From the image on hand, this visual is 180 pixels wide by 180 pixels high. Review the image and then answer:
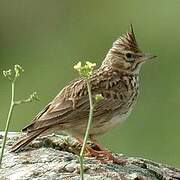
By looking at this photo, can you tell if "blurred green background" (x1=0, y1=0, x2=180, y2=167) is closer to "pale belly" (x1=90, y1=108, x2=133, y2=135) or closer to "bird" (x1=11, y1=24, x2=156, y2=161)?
"bird" (x1=11, y1=24, x2=156, y2=161)

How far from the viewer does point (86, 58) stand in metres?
23.5

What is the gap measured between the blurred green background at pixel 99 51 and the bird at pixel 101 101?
16.4ft

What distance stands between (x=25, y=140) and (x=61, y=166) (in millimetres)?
777

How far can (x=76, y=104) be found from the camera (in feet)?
36.4

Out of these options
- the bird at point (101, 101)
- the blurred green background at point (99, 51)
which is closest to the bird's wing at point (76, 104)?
the bird at point (101, 101)

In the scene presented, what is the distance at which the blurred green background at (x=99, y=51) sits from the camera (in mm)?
19297

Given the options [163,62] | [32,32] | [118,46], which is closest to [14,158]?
[118,46]

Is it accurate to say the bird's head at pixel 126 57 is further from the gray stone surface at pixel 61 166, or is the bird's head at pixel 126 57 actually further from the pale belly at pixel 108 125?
the gray stone surface at pixel 61 166

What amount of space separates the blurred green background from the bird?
16.4 ft

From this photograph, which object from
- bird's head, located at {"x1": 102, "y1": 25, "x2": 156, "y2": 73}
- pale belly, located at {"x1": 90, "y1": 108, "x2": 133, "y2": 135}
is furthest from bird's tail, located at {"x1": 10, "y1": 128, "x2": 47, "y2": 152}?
bird's head, located at {"x1": 102, "y1": 25, "x2": 156, "y2": 73}

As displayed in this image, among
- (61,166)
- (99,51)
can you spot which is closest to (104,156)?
(61,166)

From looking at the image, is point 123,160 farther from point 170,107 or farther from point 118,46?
point 170,107

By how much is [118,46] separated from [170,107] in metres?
8.16

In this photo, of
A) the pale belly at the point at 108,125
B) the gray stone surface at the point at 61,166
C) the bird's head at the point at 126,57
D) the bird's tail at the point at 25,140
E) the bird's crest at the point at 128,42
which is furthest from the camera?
the bird's head at the point at 126,57
